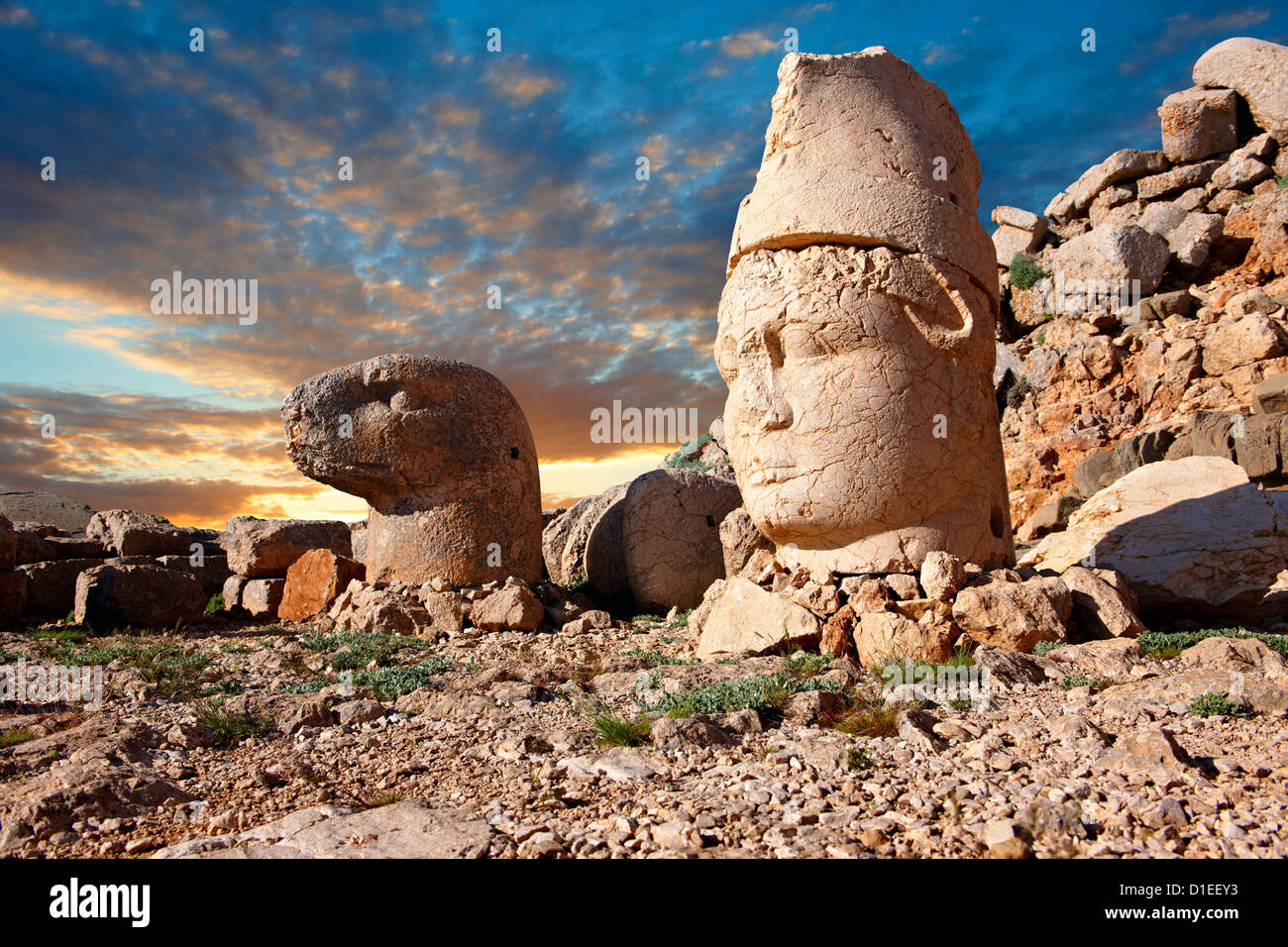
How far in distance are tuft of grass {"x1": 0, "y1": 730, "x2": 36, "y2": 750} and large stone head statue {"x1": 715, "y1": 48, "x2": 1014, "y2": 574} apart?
415 centimetres

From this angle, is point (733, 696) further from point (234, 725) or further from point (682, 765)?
point (234, 725)

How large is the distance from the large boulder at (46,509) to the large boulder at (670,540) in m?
10.2

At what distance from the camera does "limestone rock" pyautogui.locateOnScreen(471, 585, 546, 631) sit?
22.8ft

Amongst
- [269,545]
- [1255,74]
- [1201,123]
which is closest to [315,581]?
[269,545]

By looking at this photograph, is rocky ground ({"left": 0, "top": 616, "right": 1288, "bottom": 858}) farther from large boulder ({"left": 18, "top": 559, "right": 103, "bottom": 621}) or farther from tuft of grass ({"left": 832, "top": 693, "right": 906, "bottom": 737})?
large boulder ({"left": 18, "top": 559, "right": 103, "bottom": 621})

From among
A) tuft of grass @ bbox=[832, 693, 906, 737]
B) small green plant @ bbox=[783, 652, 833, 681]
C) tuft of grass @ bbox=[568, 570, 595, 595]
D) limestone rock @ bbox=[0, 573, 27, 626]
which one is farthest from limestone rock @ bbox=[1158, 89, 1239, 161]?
limestone rock @ bbox=[0, 573, 27, 626]

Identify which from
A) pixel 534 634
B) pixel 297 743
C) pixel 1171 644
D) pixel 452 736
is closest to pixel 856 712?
pixel 452 736

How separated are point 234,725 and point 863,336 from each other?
406 cm

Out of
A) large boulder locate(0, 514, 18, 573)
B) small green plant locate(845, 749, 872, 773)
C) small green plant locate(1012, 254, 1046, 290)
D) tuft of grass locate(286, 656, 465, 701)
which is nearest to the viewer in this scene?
small green plant locate(845, 749, 872, 773)

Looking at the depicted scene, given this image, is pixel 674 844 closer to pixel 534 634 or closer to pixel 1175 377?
pixel 534 634

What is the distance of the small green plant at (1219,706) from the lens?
127 inches

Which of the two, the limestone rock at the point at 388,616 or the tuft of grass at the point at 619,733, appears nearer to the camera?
the tuft of grass at the point at 619,733

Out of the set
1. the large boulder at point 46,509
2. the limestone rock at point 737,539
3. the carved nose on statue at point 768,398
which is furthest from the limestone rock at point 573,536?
the large boulder at point 46,509

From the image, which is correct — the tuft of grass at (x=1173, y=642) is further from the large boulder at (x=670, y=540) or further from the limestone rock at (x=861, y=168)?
the large boulder at (x=670, y=540)
